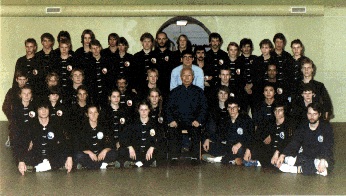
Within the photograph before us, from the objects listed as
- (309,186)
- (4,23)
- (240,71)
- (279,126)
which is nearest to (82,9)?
(4,23)

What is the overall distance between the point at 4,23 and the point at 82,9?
74.9 inches

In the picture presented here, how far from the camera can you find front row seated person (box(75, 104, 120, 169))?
6.50 metres

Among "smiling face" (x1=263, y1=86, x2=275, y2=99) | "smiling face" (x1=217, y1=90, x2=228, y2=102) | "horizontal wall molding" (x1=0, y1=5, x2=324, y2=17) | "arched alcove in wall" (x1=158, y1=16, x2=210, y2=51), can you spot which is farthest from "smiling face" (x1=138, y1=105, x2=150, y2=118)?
"arched alcove in wall" (x1=158, y1=16, x2=210, y2=51)

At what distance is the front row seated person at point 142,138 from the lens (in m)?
6.68

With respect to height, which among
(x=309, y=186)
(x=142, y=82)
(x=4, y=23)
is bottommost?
(x=309, y=186)

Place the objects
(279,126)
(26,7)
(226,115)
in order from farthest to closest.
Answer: (26,7)
(226,115)
(279,126)

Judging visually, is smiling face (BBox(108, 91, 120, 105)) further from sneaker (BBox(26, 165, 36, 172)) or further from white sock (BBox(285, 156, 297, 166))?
white sock (BBox(285, 156, 297, 166))

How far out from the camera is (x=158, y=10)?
1045cm

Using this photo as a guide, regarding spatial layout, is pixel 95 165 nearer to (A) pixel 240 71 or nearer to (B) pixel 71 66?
(B) pixel 71 66

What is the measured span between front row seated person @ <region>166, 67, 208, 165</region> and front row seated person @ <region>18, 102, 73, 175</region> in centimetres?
162

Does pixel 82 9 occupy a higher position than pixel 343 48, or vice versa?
pixel 82 9

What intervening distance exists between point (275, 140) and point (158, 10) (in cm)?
487

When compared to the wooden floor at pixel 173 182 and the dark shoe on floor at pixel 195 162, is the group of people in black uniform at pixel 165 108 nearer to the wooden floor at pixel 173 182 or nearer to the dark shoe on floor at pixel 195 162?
the dark shoe on floor at pixel 195 162

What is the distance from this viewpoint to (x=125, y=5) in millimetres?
10438
